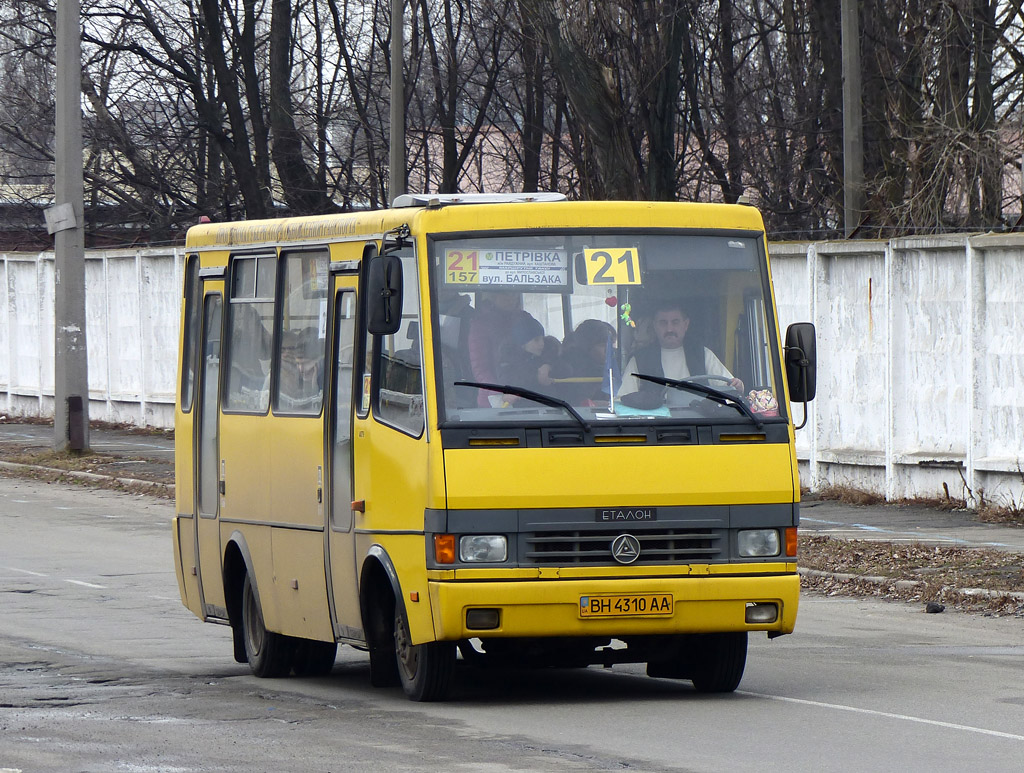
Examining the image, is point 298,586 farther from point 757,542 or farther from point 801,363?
point 801,363

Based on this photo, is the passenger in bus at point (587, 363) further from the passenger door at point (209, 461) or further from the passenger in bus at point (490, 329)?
the passenger door at point (209, 461)

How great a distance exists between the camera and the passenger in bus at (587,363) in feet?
31.7

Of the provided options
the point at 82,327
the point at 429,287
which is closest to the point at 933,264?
the point at 429,287

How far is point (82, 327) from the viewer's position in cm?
2805

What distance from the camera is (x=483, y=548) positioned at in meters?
9.29

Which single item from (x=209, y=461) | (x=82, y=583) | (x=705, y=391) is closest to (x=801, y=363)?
(x=705, y=391)

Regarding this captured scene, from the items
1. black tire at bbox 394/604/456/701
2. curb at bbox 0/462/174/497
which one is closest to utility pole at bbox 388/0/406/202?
curb at bbox 0/462/174/497

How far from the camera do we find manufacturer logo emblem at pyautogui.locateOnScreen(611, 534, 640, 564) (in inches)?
369

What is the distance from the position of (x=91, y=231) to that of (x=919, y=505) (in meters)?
24.9

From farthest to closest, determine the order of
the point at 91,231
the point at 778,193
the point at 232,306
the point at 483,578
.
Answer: the point at 91,231
the point at 778,193
the point at 232,306
the point at 483,578

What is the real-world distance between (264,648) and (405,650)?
5.64ft

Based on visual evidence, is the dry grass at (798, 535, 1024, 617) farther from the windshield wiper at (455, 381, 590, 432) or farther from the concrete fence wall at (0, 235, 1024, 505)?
the windshield wiper at (455, 381, 590, 432)

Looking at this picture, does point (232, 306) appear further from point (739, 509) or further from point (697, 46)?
point (697, 46)

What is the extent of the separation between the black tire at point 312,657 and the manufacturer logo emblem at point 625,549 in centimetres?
256
